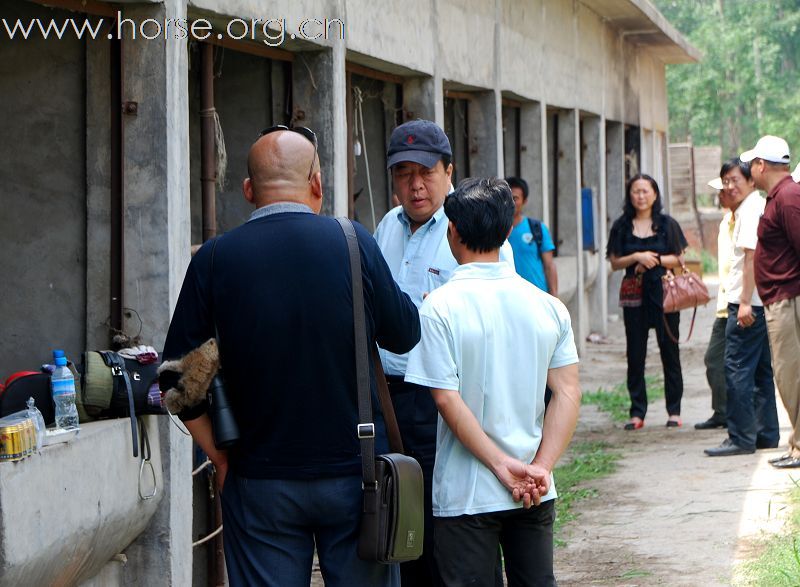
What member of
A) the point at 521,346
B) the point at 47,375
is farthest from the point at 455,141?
the point at 521,346

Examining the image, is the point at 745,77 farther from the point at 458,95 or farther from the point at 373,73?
the point at 373,73

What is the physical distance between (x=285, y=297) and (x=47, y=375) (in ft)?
6.06

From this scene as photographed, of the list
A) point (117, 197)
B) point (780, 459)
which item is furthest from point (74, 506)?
point (780, 459)

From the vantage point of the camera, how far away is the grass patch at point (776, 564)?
5698mm

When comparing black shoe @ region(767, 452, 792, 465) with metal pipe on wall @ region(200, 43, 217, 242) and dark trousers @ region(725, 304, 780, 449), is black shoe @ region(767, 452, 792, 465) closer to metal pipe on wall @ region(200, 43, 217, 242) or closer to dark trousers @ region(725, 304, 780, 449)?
dark trousers @ region(725, 304, 780, 449)

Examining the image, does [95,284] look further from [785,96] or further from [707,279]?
[785,96]

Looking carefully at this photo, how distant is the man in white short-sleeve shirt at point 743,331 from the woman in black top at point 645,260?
75 cm

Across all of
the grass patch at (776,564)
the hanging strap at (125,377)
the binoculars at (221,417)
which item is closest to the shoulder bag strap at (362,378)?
the binoculars at (221,417)

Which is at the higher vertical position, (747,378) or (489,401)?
(489,401)

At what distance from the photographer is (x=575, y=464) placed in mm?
9031

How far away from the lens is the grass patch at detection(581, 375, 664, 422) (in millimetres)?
11242

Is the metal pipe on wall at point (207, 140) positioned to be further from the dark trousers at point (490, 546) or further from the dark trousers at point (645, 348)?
the dark trousers at point (645, 348)

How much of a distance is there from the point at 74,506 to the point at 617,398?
311 inches

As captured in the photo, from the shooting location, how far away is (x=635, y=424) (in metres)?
10.2
